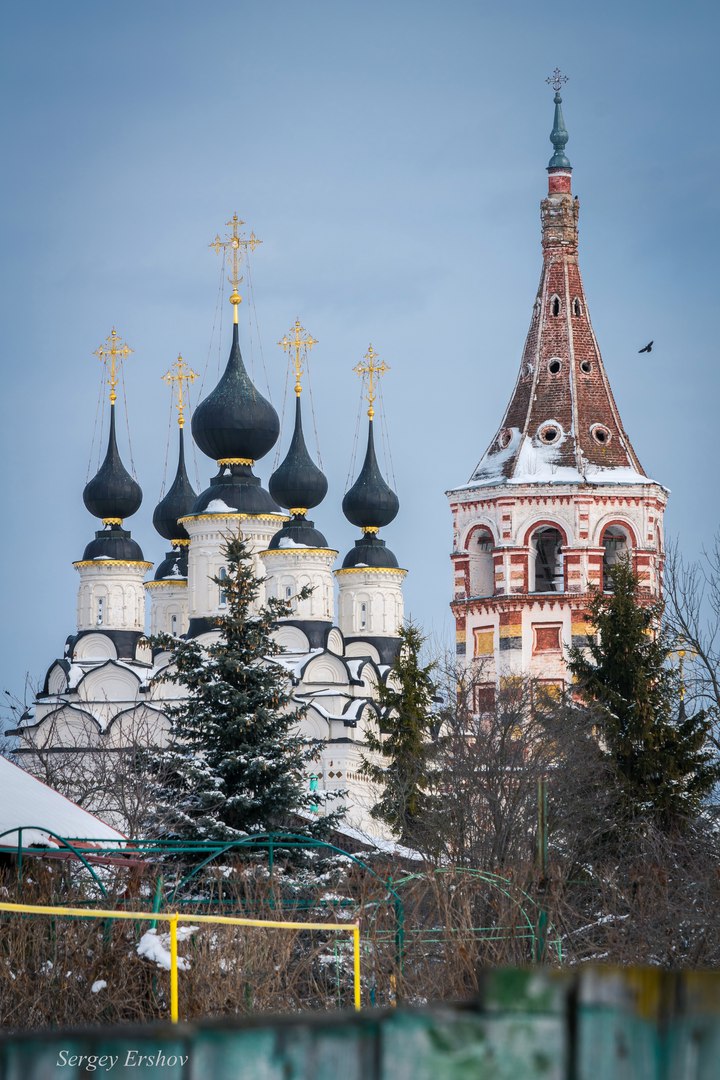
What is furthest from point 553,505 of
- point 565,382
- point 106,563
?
point 106,563

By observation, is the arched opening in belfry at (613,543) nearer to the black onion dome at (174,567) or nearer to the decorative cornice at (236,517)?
the decorative cornice at (236,517)

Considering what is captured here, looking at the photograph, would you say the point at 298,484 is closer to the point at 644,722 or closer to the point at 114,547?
the point at 114,547

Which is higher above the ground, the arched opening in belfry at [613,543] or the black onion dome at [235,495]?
the black onion dome at [235,495]

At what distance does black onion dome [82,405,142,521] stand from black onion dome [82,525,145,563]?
0.51 meters

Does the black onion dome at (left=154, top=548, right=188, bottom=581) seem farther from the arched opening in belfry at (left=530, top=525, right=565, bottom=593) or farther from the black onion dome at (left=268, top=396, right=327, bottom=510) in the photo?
the arched opening in belfry at (left=530, top=525, right=565, bottom=593)

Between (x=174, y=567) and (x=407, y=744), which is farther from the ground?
(x=174, y=567)

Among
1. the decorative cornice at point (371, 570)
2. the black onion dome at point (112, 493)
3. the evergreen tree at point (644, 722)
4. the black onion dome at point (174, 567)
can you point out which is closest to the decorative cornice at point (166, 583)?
the black onion dome at point (174, 567)

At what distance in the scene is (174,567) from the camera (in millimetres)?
53062

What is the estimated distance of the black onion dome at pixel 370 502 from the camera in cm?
5147

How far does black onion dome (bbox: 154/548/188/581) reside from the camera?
52.8 meters

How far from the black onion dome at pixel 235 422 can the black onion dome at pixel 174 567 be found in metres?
6.64

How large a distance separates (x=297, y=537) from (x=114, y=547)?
268 inches

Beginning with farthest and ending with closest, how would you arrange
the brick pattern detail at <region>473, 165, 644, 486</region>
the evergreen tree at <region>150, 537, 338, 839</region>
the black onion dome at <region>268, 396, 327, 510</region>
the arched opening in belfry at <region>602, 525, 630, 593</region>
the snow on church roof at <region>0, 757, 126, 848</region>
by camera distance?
the black onion dome at <region>268, 396, 327, 510</region> → the brick pattern detail at <region>473, 165, 644, 486</region> → the arched opening in belfry at <region>602, 525, 630, 593</region> → the evergreen tree at <region>150, 537, 338, 839</region> → the snow on church roof at <region>0, 757, 126, 848</region>

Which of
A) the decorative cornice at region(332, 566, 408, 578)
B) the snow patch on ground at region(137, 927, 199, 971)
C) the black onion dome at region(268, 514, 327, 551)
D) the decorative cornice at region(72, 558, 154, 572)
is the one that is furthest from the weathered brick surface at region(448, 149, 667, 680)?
the snow patch on ground at region(137, 927, 199, 971)
